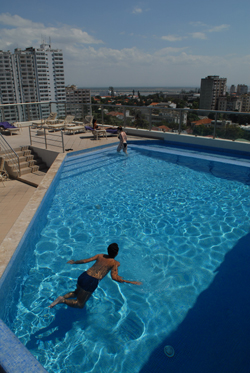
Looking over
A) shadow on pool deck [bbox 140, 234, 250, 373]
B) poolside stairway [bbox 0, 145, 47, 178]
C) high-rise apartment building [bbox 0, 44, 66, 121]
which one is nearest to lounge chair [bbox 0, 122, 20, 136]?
poolside stairway [bbox 0, 145, 47, 178]

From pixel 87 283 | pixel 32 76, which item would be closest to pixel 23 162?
pixel 87 283

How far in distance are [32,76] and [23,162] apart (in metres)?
81.5

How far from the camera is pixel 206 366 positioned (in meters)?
2.78

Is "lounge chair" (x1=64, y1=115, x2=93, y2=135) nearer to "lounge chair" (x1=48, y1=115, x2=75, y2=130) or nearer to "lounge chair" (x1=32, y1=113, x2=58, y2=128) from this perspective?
"lounge chair" (x1=48, y1=115, x2=75, y2=130)

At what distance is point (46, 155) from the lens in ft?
34.9

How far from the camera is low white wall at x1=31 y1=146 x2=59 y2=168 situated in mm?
10384

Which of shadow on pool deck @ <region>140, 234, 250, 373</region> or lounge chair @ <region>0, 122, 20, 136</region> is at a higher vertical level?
lounge chair @ <region>0, 122, 20, 136</region>

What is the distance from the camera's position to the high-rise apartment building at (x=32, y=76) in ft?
237

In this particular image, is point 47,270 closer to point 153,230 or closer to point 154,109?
point 153,230

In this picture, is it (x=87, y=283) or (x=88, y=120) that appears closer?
(x=87, y=283)

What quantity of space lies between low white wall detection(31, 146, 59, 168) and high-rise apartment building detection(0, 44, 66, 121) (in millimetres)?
60710

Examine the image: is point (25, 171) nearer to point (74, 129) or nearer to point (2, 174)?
point (2, 174)

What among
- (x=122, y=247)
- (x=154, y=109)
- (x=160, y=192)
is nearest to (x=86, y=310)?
(x=122, y=247)

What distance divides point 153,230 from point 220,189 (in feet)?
9.98
